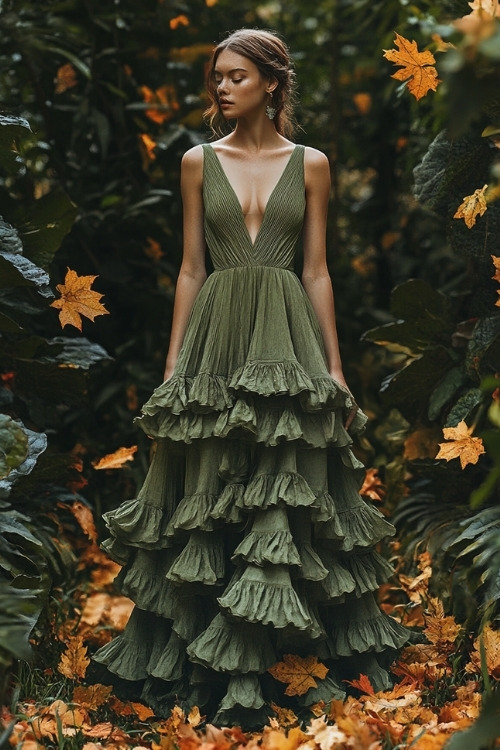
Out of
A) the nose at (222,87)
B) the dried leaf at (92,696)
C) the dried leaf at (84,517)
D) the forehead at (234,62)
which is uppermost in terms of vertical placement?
the forehead at (234,62)

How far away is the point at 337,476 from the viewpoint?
2.79 metres

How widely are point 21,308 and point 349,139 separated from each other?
3544 mm

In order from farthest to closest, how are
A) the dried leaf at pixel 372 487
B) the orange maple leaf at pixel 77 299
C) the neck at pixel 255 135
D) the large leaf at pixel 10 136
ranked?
the dried leaf at pixel 372 487, the orange maple leaf at pixel 77 299, the large leaf at pixel 10 136, the neck at pixel 255 135

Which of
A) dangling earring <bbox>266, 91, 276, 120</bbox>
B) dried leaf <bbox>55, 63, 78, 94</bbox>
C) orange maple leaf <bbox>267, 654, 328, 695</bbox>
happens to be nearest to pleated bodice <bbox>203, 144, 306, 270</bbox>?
dangling earring <bbox>266, 91, 276, 120</bbox>

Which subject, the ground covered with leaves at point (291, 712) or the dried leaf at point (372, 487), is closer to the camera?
the ground covered with leaves at point (291, 712)

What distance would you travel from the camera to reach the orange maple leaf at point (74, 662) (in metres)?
2.78

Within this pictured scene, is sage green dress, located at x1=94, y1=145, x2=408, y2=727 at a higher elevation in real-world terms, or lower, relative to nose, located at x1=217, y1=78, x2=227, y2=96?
lower

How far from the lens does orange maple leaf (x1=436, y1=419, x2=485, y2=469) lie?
2.99 m

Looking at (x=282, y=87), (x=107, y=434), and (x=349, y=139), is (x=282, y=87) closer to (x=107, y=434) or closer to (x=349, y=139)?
(x=107, y=434)

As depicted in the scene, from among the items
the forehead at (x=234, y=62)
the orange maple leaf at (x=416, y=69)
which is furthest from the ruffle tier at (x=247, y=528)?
the orange maple leaf at (x=416, y=69)

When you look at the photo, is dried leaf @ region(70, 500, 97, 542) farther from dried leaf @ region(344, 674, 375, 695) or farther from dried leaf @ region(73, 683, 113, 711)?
dried leaf @ region(344, 674, 375, 695)

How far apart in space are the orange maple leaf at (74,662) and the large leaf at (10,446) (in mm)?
738

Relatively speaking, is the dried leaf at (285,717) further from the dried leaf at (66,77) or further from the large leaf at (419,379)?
the dried leaf at (66,77)

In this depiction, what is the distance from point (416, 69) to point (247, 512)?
148 cm
